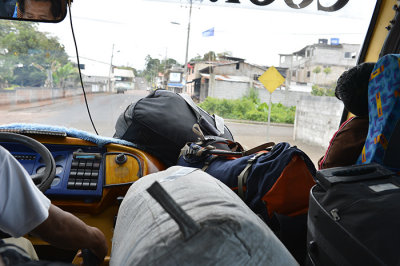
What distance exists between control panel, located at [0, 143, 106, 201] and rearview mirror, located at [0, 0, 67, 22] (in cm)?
61

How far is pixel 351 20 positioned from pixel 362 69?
82cm

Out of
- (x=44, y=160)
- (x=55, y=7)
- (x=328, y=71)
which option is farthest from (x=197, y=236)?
(x=328, y=71)

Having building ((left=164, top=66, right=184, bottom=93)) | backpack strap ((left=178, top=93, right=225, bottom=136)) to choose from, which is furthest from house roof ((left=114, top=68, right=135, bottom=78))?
backpack strap ((left=178, top=93, right=225, bottom=136))

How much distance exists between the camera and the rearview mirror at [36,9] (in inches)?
61.1

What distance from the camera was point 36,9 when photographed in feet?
5.11

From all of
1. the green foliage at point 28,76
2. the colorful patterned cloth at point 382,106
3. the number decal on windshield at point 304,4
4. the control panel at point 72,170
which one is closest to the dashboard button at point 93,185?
the control panel at point 72,170

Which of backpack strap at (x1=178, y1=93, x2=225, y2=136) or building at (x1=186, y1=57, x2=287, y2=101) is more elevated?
building at (x1=186, y1=57, x2=287, y2=101)

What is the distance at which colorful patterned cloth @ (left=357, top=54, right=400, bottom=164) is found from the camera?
1245 mm

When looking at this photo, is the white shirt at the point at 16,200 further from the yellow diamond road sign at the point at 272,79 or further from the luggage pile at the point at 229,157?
the yellow diamond road sign at the point at 272,79

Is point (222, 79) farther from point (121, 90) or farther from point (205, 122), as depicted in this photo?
point (121, 90)

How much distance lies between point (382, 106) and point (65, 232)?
1.20 meters

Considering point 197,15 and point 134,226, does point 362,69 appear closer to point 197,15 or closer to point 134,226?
point 197,15

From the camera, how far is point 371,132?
4.38 feet

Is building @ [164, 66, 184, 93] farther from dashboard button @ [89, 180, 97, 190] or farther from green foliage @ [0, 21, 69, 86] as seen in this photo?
dashboard button @ [89, 180, 97, 190]
